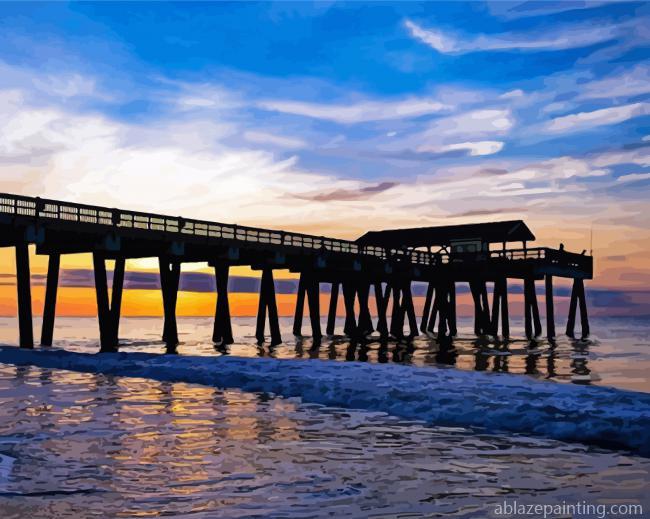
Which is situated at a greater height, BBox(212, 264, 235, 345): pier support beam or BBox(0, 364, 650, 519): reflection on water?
BBox(212, 264, 235, 345): pier support beam

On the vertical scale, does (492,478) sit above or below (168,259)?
below

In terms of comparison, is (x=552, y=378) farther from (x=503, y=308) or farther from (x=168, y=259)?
(x=503, y=308)

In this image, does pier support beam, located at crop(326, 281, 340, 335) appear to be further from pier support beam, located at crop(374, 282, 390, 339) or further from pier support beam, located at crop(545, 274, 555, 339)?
pier support beam, located at crop(545, 274, 555, 339)

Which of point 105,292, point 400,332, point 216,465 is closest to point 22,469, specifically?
point 216,465

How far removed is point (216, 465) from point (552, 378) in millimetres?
16804

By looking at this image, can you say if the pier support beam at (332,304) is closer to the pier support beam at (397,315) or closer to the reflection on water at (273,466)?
the pier support beam at (397,315)

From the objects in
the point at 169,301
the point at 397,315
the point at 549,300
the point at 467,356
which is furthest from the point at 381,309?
the point at 169,301

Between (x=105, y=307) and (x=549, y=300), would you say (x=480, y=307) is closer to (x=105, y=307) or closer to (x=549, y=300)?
(x=549, y=300)

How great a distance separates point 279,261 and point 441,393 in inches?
957

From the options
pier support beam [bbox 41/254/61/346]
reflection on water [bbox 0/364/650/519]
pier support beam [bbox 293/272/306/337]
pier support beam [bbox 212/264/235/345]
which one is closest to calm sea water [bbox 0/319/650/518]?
reflection on water [bbox 0/364/650/519]

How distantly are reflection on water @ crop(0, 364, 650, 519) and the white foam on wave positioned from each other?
3.15ft

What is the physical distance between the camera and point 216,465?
9.30m

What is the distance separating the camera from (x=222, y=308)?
39156mm

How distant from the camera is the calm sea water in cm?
758
